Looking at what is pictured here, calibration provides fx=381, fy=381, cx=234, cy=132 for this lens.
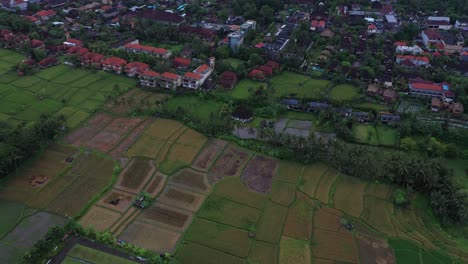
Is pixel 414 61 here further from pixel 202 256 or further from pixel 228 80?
pixel 202 256

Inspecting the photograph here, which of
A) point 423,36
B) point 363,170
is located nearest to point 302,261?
point 363,170

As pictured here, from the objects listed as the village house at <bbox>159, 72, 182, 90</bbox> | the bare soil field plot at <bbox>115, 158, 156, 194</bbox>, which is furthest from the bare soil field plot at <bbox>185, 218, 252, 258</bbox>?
the village house at <bbox>159, 72, 182, 90</bbox>

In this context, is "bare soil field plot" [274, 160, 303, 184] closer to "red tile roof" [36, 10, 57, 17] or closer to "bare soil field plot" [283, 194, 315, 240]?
"bare soil field plot" [283, 194, 315, 240]

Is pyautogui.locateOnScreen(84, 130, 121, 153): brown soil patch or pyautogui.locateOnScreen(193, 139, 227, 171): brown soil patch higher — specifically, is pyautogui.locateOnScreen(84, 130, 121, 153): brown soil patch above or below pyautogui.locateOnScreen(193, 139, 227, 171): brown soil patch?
above

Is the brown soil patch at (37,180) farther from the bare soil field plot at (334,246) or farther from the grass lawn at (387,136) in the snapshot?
the grass lawn at (387,136)

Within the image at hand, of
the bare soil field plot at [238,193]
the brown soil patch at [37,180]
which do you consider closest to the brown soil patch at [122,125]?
the brown soil patch at [37,180]

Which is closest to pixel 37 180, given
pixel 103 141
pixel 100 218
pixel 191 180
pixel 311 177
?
pixel 103 141

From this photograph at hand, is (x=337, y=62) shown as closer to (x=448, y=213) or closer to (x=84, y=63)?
(x=448, y=213)
